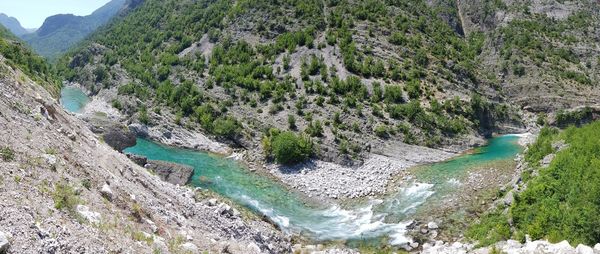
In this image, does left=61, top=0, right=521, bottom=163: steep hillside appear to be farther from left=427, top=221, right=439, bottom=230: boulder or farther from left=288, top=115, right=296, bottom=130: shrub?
left=427, top=221, right=439, bottom=230: boulder

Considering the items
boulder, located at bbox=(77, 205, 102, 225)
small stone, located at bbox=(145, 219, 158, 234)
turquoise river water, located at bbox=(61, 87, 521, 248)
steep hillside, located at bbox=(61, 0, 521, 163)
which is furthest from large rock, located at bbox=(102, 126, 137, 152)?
boulder, located at bbox=(77, 205, 102, 225)

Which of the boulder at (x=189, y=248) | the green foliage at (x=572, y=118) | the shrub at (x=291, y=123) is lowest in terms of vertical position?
the green foliage at (x=572, y=118)

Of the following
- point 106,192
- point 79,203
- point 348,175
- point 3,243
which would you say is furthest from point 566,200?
point 3,243

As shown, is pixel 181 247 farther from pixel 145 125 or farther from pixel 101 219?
pixel 145 125

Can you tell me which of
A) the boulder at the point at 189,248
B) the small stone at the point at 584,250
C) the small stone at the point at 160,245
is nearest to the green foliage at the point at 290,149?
the boulder at the point at 189,248

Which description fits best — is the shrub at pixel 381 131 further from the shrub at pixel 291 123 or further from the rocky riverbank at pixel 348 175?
the shrub at pixel 291 123

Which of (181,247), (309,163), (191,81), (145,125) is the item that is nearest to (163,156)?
(145,125)
